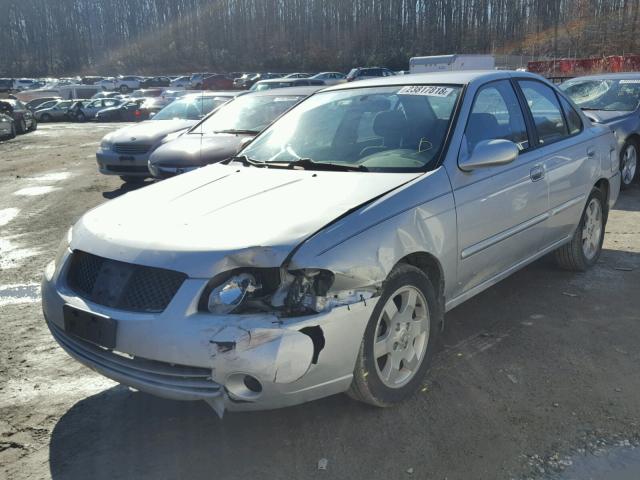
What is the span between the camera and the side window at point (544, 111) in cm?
443

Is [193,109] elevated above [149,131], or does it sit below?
above

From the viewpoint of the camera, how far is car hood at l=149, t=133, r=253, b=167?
26.3 ft

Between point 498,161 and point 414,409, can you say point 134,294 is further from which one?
point 498,161

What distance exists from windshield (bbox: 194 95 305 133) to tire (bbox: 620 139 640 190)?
4710mm

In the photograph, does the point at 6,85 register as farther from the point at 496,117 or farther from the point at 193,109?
the point at 496,117

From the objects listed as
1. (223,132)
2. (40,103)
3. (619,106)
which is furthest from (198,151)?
(40,103)

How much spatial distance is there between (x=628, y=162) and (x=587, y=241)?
14.2 feet

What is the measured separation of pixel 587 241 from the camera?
518 cm

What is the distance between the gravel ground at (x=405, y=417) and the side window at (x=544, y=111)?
1.27 meters

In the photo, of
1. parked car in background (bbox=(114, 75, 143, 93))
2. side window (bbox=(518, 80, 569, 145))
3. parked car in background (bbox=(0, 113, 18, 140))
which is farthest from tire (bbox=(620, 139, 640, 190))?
parked car in background (bbox=(114, 75, 143, 93))

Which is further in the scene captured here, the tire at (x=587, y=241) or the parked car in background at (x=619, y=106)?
the parked car in background at (x=619, y=106)

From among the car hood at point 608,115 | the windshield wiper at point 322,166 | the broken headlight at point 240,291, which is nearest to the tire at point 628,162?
the car hood at point 608,115

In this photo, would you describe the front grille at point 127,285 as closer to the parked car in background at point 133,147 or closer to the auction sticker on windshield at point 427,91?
the auction sticker on windshield at point 427,91

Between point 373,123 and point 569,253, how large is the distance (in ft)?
7.31
